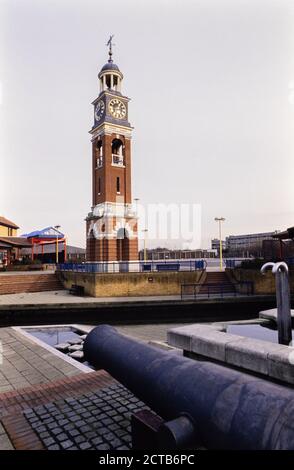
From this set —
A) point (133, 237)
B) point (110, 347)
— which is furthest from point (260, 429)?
point (133, 237)

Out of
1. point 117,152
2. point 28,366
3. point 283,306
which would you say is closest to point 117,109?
point 117,152

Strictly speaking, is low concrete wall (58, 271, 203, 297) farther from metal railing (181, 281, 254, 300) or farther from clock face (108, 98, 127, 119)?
clock face (108, 98, 127, 119)

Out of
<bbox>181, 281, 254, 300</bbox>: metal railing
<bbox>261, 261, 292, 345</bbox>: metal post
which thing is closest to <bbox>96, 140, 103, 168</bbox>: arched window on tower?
<bbox>181, 281, 254, 300</bbox>: metal railing

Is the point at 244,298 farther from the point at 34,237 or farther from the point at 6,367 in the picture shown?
the point at 34,237

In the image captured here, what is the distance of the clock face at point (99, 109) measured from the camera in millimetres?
26016

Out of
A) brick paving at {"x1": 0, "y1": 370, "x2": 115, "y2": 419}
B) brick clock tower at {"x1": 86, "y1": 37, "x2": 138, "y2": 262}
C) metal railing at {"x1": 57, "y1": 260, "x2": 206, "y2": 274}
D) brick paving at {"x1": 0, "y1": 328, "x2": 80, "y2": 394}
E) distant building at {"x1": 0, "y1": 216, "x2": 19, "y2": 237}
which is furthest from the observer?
distant building at {"x1": 0, "y1": 216, "x2": 19, "y2": 237}

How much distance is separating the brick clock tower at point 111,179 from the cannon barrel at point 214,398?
21183 mm

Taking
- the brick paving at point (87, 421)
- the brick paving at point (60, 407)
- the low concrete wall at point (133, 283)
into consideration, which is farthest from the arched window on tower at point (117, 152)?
the brick paving at point (87, 421)

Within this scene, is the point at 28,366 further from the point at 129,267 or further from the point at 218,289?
the point at 218,289

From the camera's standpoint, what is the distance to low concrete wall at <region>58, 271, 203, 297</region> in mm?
18594

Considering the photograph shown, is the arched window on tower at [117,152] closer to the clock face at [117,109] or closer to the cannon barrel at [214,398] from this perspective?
the clock face at [117,109]

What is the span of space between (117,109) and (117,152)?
3696 mm
